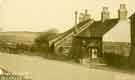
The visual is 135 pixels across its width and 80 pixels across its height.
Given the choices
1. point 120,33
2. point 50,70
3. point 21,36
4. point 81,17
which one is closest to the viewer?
point 120,33

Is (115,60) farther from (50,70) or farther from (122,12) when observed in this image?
(50,70)

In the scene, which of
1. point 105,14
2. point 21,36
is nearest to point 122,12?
point 105,14

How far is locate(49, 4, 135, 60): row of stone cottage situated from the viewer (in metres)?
0.95

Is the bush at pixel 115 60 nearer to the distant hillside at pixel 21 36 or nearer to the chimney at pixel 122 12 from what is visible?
the chimney at pixel 122 12

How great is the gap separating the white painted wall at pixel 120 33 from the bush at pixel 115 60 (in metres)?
0.07

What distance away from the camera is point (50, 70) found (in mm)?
1221

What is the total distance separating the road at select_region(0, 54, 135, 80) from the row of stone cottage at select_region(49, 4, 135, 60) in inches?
3.1

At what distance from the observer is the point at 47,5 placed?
4.20 ft

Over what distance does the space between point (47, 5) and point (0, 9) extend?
0.36 m

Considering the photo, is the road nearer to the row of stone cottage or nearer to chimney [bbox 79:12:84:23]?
the row of stone cottage

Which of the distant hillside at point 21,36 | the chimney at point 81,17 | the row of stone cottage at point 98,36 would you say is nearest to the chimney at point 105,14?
the row of stone cottage at point 98,36

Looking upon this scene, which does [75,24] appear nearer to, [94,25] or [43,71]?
[94,25]

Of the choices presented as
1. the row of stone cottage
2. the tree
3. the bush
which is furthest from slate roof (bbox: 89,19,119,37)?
the tree

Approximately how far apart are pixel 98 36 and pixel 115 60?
13cm
